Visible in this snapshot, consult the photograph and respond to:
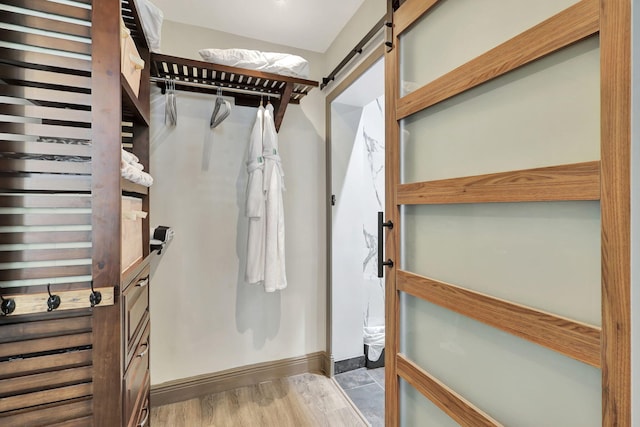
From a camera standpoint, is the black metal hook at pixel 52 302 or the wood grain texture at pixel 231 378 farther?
the wood grain texture at pixel 231 378

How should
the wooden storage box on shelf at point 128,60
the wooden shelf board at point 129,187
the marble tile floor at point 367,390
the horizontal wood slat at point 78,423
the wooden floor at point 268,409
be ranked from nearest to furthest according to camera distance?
the horizontal wood slat at point 78,423 → the wooden storage box on shelf at point 128,60 → the wooden shelf board at point 129,187 → the wooden floor at point 268,409 → the marble tile floor at point 367,390

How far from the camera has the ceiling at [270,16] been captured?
1792 millimetres

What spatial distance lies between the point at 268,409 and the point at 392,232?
1459 mm

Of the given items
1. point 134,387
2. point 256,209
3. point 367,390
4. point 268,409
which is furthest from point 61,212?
point 367,390

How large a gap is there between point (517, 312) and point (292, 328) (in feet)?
5.84

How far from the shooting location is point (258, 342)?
7.19 feet

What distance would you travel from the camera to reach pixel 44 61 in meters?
0.78

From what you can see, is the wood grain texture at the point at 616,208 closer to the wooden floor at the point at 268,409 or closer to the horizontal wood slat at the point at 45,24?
the horizontal wood slat at the point at 45,24

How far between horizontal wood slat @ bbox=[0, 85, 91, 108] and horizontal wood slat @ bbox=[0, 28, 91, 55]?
4.4 inches

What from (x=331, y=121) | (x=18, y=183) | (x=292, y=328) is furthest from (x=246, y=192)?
(x=18, y=183)

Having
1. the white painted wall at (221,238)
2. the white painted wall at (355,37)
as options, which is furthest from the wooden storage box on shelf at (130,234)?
the white painted wall at (355,37)

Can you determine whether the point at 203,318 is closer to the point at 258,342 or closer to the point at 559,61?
the point at 258,342

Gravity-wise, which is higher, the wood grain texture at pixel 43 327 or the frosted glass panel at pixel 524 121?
the frosted glass panel at pixel 524 121

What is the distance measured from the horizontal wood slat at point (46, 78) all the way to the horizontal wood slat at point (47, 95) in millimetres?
18
